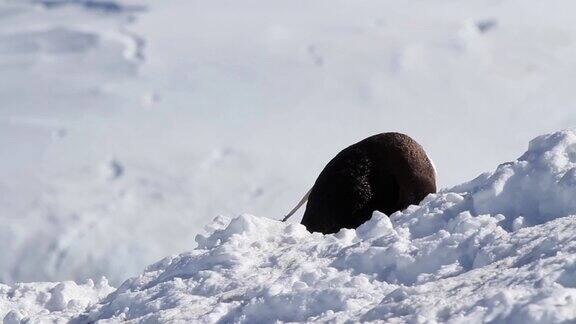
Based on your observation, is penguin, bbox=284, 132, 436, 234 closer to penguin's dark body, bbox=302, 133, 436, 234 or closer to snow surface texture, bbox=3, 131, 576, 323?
penguin's dark body, bbox=302, 133, 436, 234

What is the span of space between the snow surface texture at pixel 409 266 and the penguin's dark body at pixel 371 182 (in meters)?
2.85

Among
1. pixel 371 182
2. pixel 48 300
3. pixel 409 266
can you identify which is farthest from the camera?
pixel 371 182

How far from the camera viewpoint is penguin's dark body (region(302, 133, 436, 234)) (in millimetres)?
11336

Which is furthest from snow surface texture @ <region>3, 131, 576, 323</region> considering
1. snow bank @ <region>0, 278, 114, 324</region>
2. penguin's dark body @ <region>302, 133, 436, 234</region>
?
penguin's dark body @ <region>302, 133, 436, 234</region>

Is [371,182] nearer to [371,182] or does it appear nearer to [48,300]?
[371,182]

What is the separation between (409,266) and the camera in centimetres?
653

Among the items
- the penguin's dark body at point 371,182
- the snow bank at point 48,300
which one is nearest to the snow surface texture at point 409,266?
the snow bank at point 48,300

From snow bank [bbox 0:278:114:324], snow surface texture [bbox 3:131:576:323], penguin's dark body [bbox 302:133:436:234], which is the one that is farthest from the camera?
penguin's dark body [bbox 302:133:436:234]

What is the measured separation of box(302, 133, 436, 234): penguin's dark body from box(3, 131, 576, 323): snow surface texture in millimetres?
2846

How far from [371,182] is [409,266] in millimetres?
4905

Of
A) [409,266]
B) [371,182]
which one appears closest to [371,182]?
[371,182]

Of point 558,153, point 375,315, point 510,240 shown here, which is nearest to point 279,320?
point 375,315

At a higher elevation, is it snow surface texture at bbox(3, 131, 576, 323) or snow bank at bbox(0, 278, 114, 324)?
snow bank at bbox(0, 278, 114, 324)

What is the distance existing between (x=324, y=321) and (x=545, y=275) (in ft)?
4.76
